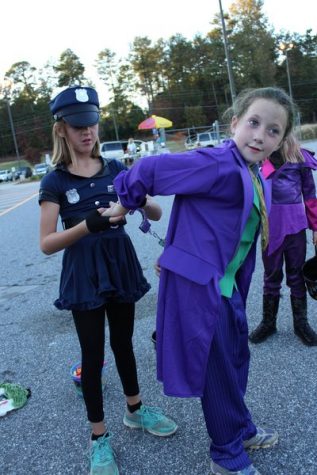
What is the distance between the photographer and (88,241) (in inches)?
83.7

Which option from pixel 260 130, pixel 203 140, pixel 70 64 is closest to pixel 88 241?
pixel 260 130

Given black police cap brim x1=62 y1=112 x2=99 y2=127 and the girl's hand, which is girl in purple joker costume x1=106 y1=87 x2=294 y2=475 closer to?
the girl's hand

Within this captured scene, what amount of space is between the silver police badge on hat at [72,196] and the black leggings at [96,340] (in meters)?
0.52

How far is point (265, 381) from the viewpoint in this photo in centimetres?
A: 280

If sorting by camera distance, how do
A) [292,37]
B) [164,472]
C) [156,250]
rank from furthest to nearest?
[292,37], [156,250], [164,472]

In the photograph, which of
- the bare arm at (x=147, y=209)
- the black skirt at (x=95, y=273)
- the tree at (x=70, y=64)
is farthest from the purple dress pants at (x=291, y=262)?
the tree at (x=70, y=64)

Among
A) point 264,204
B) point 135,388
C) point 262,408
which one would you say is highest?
point 264,204

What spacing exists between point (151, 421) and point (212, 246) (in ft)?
3.78

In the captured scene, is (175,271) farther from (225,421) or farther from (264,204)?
(225,421)

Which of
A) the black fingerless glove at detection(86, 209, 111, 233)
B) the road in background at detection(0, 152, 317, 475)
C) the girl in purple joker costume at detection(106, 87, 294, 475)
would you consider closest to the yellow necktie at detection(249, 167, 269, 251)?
the girl in purple joker costume at detection(106, 87, 294, 475)

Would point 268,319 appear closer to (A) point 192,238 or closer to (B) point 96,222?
(A) point 192,238

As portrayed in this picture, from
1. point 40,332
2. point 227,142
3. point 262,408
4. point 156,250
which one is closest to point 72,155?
point 227,142

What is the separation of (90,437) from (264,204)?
1.52 meters

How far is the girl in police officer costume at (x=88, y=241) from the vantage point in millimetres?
2080
